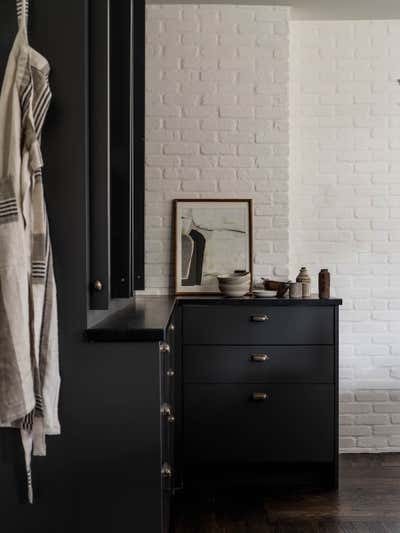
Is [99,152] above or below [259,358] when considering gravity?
above

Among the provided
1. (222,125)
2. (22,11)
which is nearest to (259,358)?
(222,125)

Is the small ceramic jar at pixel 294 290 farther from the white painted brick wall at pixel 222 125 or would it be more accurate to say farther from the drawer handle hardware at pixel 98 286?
the drawer handle hardware at pixel 98 286

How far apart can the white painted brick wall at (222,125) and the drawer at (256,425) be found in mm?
786

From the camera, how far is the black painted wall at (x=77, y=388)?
A: 1406 mm

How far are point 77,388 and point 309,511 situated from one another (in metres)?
1.64

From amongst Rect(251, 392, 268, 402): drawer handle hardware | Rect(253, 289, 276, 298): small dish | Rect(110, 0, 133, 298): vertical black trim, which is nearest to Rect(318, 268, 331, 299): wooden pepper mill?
Rect(253, 289, 276, 298): small dish

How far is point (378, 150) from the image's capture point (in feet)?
11.2

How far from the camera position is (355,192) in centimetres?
341

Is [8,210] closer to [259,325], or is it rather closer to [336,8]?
[259,325]

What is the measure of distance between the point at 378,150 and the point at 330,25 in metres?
0.86

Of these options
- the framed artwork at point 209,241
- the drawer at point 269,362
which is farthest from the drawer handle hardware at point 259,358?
the framed artwork at point 209,241

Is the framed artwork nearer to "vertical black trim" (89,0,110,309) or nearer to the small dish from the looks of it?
the small dish

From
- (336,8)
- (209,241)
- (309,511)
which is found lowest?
(309,511)

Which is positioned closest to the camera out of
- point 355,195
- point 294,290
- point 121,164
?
point 121,164
